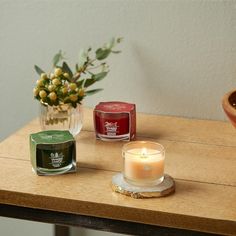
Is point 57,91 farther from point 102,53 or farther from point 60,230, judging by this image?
point 60,230

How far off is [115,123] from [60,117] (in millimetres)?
122

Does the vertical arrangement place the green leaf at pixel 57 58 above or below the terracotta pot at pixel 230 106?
above

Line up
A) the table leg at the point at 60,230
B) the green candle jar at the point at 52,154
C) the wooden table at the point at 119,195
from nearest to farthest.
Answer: the wooden table at the point at 119,195 < the green candle jar at the point at 52,154 < the table leg at the point at 60,230

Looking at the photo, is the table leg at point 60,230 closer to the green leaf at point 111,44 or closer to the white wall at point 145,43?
the white wall at point 145,43

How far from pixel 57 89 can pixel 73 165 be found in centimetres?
20

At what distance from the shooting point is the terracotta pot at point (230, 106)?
1.06 m

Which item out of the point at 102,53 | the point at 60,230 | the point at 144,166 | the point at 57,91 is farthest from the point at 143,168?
the point at 60,230

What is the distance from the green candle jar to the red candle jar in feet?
0.56

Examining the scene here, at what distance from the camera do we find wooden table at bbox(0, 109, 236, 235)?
34.8 inches

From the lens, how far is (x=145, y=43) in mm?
1388

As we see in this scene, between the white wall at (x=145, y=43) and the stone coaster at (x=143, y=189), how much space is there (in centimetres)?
45

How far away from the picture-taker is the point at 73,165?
1.04m

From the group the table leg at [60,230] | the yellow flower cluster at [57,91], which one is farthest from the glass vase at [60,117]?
the table leg at [60,230]

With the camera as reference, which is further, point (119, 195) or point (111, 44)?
point (111, 44)
